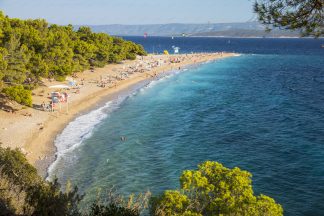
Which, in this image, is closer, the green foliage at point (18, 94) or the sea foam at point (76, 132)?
the sea foam at point (76, 132)

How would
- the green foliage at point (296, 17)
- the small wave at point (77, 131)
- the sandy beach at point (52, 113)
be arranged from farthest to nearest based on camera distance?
the sandy beach at point (52, 113) < the small wave at point (77, 131) < the green foliage at point (296, 17)

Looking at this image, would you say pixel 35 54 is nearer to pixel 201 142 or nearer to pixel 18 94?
pixel 18 94

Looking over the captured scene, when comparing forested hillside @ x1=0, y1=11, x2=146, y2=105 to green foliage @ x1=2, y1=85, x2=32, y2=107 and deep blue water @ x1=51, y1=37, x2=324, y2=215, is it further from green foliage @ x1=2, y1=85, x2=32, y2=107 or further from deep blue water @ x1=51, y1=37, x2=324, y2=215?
deep blue water @ x1=51, y1=37, x2=324, y2=215

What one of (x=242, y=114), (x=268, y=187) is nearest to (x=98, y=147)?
(x=268, y=187)

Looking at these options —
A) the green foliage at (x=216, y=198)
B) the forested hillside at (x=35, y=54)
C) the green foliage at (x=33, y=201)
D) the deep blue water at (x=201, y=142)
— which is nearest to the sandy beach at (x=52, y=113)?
the deep blue water at (x=201, y=142)

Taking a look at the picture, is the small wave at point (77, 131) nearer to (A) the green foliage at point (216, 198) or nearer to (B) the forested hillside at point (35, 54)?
(B) the forested hillside at point (35, 54)

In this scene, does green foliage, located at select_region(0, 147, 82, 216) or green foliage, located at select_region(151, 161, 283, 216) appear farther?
green foliage, located at select_region(151, 161, 283, 216)

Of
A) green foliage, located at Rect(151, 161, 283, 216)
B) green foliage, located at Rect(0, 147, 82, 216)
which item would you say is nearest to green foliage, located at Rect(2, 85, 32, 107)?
green foliage, located at Rect(0, 147, 82, 216)
